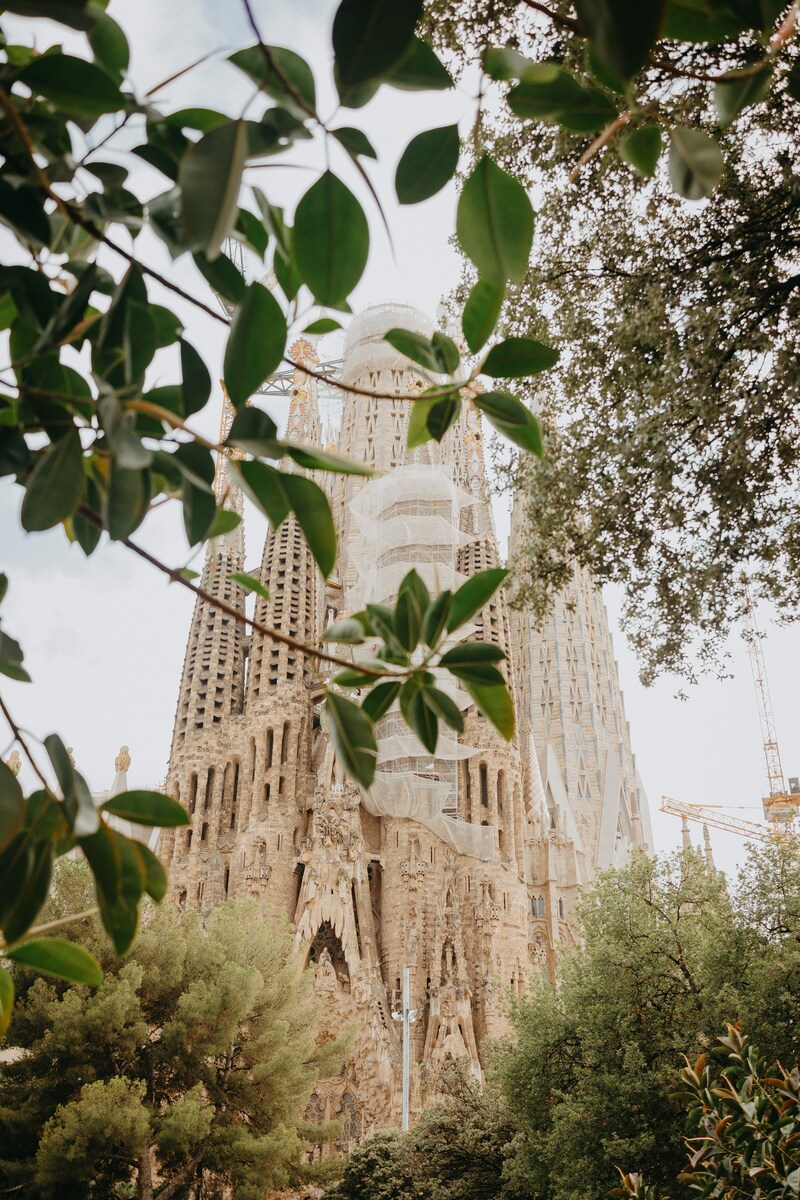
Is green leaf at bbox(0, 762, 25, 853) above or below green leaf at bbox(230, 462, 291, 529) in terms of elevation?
below

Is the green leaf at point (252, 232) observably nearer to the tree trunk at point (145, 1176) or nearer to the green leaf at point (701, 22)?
the green leaf at point (701, 22)

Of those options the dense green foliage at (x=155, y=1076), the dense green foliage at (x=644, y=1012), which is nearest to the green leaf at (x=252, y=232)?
the dense green foliage at (x=644, y=1012)

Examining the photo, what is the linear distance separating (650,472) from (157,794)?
22.3ft

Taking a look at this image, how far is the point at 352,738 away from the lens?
3.49 ft

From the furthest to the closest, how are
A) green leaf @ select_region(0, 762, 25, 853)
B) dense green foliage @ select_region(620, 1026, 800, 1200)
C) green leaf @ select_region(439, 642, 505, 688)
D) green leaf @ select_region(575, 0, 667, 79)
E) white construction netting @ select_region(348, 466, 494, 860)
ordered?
white construction netting @ select_region(348, 466, 494, 860) → dense green foliage @ select_region(620, 1026, 800, 1200) → green leaf @ select_region(439, 642, 505, 688) → green leaf @ select_region(0, 762, 25, 853) → green leaf @ select_region(575, 0, 667, 79)

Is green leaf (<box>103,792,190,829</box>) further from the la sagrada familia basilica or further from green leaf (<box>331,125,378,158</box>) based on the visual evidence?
the la sagrada familia basilica

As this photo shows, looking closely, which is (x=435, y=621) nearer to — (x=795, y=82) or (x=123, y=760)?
(x=795, y=82)

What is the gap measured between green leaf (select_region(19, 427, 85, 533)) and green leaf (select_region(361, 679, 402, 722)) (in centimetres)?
43

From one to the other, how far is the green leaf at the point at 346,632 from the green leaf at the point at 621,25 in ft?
2.10

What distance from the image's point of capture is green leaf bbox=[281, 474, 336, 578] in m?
1.01

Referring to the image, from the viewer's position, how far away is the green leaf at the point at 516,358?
1.16 meters

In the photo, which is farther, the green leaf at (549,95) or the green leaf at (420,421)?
the green leaf at (420,421)

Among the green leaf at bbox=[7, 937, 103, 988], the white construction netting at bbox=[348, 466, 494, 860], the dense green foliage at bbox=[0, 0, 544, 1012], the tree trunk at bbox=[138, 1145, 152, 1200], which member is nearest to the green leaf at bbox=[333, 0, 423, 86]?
the dense green foliage at bbox=[0, 0, 544, 1012]

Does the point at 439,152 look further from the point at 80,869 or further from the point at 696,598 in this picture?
the point at 80,869
